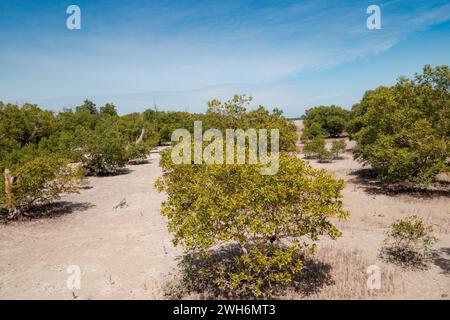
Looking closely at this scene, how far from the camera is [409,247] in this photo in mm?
13797

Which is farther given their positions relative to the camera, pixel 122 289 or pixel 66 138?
pixel 66 138

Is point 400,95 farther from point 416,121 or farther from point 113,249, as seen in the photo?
point 113,249

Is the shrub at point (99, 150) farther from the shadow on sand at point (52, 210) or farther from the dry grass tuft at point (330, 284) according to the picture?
the dry grass tuft at point (330, 284)

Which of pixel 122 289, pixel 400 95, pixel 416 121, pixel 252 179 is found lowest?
pixel 122 289

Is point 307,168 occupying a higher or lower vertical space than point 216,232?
higher

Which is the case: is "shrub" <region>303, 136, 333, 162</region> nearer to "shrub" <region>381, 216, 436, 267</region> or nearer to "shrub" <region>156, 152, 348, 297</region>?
"shrub" <region>381, 216, 436, 267</region>

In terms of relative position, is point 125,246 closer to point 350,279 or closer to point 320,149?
point 350,279

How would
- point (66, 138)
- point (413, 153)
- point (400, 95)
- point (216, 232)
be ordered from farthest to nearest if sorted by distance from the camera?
point (66, 138)
point (400, 95)
point (413, 153)
point (216, 232)

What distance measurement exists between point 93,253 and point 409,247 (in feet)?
45.8

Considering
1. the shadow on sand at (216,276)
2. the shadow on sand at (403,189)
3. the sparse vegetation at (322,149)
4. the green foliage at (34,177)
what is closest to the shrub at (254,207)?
the shadow on sand at (216,276)

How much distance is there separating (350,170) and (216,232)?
2981cm

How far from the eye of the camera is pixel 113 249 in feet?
49.0

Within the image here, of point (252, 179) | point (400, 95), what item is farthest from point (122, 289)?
point (400, 95)

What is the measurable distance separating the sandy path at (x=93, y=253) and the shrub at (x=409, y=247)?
30.2ft
